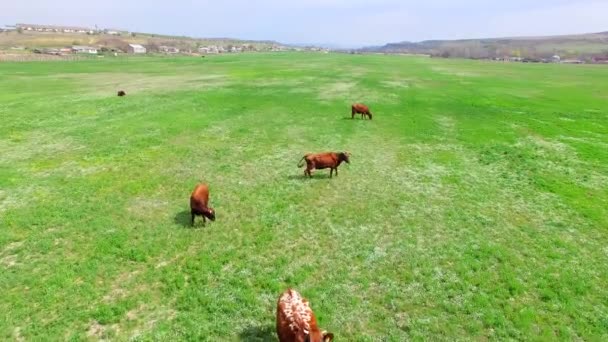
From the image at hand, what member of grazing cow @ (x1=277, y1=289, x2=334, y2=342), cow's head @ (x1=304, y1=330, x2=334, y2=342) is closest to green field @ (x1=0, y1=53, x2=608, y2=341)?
grazing cow @ (x1=277, y1=289, x2=334, y2=342)

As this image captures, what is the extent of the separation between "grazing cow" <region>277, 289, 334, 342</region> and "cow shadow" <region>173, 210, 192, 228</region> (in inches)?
289

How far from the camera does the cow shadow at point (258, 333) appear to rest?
10055mm

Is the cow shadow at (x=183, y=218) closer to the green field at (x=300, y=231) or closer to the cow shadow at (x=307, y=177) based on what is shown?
the green field at (x=300, y=231)

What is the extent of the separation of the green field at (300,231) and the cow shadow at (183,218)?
2.9 inches

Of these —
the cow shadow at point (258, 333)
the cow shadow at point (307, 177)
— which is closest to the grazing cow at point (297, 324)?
the cow shadow at point (258, 333)

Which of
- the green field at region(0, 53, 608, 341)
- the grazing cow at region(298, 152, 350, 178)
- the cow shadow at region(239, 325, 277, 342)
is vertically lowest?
the cow shadow at region(239, 325, 277, 342)

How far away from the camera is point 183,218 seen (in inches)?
638

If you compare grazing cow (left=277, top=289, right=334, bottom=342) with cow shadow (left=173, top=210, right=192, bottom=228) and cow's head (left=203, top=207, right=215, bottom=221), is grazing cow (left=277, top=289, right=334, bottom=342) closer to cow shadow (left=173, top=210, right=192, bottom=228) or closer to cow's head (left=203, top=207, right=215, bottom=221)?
cow's head (left=203, top=207, right=215, bottom=221)

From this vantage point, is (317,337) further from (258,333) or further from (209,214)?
(209,214)

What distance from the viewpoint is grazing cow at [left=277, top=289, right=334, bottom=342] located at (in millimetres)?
8758

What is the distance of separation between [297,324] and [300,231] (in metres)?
6.69

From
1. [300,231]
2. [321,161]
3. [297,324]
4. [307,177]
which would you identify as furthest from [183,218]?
[297,324]

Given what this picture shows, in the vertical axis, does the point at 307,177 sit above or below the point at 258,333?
above

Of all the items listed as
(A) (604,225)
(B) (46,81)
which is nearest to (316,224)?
(A) (604,225)
